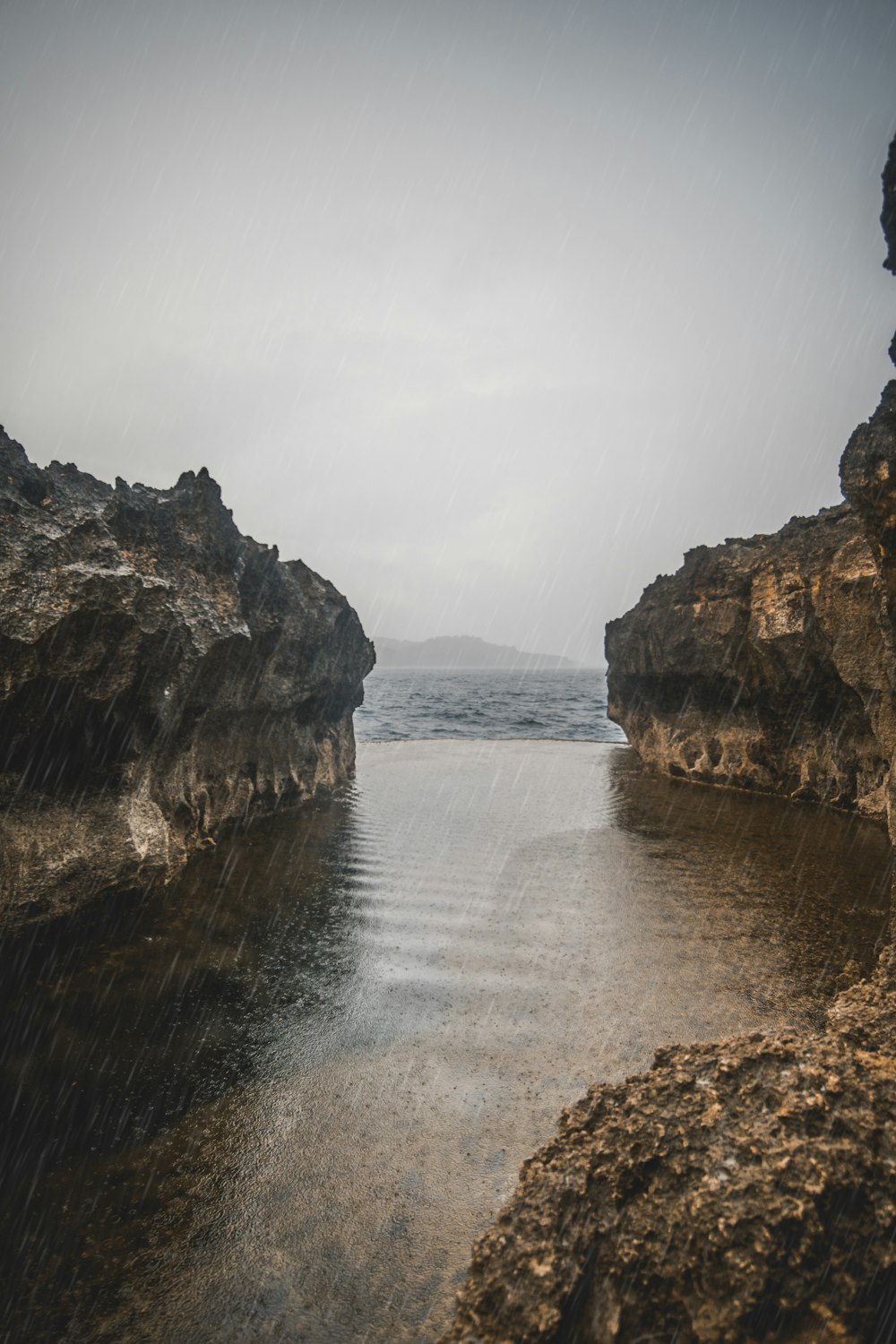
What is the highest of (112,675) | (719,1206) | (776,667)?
(776,667)

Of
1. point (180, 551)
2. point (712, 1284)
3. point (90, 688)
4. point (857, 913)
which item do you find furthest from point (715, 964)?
point (180, 551)

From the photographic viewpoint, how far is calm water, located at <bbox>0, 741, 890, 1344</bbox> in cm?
376

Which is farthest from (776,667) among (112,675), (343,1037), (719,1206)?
(719,1206)

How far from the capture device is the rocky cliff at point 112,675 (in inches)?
282

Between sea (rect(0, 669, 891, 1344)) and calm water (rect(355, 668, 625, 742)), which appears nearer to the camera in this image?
sea (rect(0, 669, 891, 1344))

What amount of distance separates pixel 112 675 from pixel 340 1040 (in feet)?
17.0

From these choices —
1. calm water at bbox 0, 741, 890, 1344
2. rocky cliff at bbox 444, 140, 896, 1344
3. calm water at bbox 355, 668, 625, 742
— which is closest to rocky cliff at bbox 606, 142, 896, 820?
calm water at bbox 0, 741, 890, 1344

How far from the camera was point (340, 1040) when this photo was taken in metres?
6.25

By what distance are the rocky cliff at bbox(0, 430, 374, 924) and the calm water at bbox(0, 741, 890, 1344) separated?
3.07ft

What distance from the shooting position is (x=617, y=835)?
45.5 ft

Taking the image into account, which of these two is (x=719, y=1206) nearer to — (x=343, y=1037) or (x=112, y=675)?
(x=343, y=1037)

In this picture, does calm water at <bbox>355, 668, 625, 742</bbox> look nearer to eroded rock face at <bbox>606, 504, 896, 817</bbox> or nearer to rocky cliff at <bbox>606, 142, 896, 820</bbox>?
rocky cliff at <bbox>606, 142, 896, 820</bbox>

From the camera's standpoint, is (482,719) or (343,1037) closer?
(343,1037)

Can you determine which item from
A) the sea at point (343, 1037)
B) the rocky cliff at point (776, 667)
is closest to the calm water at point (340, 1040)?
the sea at point (343, 1037)
